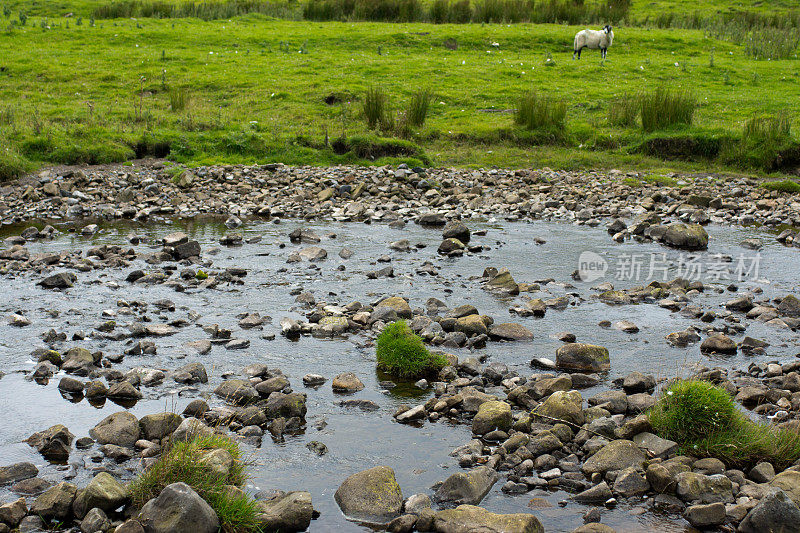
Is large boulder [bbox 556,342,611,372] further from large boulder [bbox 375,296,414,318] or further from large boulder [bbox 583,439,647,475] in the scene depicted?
large boulder [bbox 375,296,414,318]

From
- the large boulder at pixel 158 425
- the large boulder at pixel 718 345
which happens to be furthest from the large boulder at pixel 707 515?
the large boulder at pixel 158 425

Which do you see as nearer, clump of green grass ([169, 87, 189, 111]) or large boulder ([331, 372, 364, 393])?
large boulder ([331, 372, 364, 393])

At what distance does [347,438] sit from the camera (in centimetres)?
636

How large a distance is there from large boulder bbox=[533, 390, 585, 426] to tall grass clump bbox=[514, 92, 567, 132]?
56.0ft

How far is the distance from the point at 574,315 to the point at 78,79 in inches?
964

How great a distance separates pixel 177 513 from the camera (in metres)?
4.74

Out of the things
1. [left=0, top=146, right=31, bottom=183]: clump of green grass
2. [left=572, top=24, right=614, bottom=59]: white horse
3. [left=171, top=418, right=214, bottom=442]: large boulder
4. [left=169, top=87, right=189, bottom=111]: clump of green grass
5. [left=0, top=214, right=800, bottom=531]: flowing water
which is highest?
[left=572, top=24, right=614, bottom=59]: white horse

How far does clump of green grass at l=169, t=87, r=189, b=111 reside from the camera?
2405 cm

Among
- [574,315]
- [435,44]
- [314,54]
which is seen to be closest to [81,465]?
[574,315]

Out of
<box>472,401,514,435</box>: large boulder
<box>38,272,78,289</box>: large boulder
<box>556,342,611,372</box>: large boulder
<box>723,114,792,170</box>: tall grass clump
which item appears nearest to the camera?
<box>472,401,514,435</box>: large boulder

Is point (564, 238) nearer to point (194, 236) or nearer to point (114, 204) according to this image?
point (194, 236)

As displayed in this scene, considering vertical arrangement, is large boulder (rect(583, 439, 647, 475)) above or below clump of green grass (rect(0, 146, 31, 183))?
below

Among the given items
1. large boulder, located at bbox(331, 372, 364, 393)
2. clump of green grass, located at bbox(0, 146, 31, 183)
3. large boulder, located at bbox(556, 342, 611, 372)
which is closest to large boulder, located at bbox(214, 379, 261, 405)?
large boulder, located at bbox(331, 372, 364, 393)

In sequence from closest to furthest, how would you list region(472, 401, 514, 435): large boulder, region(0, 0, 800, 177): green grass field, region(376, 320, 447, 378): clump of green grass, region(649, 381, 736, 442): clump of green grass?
region(649, 381, 736, 442): clump of green grass < region(472, 401, 514, 435): large boulder < region(376, 320, 447, 378): clump of green grass < region(0, 0, 800, 177): green grass field
